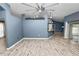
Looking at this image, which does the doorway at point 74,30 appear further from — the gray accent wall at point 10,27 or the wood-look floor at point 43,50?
the gray accent wall at point 10,27

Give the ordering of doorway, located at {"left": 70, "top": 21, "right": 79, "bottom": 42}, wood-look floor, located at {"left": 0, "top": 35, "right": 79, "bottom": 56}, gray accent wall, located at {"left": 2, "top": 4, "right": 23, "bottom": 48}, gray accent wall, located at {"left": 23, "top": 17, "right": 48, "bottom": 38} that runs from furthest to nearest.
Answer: gray accent wall, located at {"left": 23, "top": 17, "right": 48, "bottom": 38} < doorway, located at {"left": 70, "top": 21, "right": 79, "bottom": 42} < gray accent wall, located at {"left": 2, "top": 4, "right": 23, "bottom": 48} < wood-look floor, located at {"left": 0, "top": 35, "right": 79, "bottom": 56}

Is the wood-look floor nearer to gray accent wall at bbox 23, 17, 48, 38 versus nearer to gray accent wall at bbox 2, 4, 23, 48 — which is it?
gray accent wall at bbox 2, 4, 23, 48

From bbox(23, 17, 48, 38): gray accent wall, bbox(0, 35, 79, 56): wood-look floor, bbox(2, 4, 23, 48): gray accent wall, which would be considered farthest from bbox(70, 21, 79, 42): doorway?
bbox(2, 4, 23, 48): gray accent wall

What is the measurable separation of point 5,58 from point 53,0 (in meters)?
0.80

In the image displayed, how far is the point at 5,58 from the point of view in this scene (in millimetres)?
1037

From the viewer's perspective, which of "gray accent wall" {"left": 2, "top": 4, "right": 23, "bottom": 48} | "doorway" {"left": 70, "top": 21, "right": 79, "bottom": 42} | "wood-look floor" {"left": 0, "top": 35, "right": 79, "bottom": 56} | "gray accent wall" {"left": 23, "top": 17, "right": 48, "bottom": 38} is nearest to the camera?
"wood-look floor" {"left": 0, "top": 35, "right": 79, "bottom": 56}

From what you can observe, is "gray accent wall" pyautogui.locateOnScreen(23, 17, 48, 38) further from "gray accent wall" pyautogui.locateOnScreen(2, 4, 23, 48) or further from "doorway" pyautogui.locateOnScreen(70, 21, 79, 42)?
"gray accent wall" pyautogui.locateOnScreen(2, 4, 23, 48)

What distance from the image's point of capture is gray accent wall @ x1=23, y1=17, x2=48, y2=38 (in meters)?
9.97

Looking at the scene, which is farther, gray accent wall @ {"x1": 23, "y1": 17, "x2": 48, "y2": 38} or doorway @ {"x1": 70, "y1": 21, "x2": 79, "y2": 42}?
gray accent wall @ {"x1": 23, "y1": 17, "x2": 48, "y2": 38}

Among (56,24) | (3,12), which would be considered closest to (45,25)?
(3,12)

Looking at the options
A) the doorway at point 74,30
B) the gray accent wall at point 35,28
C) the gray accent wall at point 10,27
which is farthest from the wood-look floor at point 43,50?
the gray accent wall at point 35,28

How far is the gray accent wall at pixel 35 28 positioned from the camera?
392 inches

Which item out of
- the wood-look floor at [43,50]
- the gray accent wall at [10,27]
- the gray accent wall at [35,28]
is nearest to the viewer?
the wood-look floor at [43,50]

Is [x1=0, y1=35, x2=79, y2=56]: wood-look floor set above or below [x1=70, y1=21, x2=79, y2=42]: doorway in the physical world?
below
